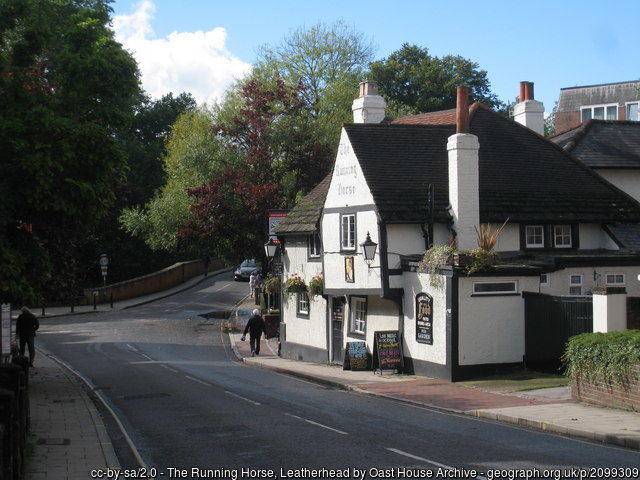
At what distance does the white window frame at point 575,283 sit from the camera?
24128mm

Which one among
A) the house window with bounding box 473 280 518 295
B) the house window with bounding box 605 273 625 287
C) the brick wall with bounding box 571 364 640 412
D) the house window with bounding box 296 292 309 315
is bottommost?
the brick wall with bounding box 571 364 640 412

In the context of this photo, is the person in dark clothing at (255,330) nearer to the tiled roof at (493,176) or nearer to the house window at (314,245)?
the house window at (314,245)

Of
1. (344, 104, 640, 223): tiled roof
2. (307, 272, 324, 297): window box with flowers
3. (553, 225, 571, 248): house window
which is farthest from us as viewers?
(307, 272, 324, 297): window box with flowers

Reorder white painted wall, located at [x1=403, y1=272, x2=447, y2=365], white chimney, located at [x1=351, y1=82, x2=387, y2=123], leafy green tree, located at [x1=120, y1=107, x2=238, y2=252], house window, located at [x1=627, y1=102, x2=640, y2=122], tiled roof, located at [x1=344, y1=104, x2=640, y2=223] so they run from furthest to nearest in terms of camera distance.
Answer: house window, located at [x1=627, y1=102, x2=640, y2=122] → leafy green tree, located at [x1=120, y1=107, x2=238, y2=252] → white chimney, located at [x1=351, y1=82, x2=387, y2=123] → tiled roof, located at [x1=344, y1=104, x2=640, y2=223] → white painted wall, located at [x1=403, y1=272, x2=447, y2=365]

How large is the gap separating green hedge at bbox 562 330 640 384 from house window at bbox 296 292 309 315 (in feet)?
49.6

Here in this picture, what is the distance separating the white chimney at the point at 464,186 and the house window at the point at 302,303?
29.4ft

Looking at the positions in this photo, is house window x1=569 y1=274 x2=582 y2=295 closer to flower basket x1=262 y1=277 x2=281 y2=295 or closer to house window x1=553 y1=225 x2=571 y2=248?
house window x1=553 y1=225 x2=571 y2=248

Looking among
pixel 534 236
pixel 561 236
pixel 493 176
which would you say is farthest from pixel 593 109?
pixel 534 236

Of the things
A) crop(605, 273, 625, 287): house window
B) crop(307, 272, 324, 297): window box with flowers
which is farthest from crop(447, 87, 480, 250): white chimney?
crop(307, 272, 324, 297): window box with flowers

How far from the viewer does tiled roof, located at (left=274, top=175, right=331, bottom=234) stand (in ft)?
98.8

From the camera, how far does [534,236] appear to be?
26.2 m

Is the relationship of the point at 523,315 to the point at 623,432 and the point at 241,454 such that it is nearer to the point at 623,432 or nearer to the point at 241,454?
the point at 623,432

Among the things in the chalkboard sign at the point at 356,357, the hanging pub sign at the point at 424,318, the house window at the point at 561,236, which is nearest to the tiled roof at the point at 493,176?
the house window at the point at 561,236

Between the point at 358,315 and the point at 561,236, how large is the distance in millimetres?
7266
